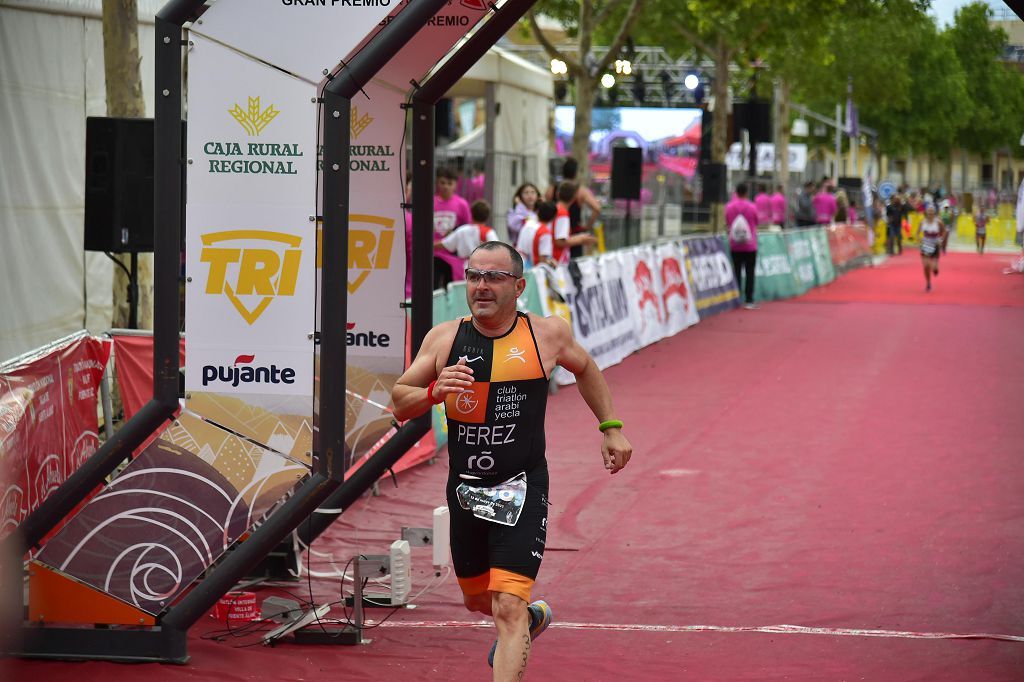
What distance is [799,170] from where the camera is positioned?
68.0 m

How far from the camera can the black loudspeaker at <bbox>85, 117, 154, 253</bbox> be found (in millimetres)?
9484

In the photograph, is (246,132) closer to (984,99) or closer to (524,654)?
(524,654)

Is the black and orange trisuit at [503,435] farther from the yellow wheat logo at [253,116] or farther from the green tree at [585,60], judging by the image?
the green tree at [585,60]

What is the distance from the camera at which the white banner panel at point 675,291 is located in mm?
20953

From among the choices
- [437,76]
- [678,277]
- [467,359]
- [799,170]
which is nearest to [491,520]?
[467,359]

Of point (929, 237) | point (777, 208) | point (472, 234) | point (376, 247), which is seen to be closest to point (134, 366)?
point (376, 247)

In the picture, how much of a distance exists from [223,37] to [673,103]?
4961 cm

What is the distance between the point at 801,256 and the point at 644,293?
12.0 metres

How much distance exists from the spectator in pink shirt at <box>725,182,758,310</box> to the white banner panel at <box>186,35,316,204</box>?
720 inches

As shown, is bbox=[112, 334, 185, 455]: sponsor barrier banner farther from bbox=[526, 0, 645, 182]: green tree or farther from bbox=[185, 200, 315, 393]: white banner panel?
bbox=[526, 0, 645, 182]: green tree

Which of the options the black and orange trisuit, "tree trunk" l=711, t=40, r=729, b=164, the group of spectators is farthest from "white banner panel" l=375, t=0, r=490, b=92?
"tree trunk" l=711, t=40, r=729, b=164

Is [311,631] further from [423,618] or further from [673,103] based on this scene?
[673,103]

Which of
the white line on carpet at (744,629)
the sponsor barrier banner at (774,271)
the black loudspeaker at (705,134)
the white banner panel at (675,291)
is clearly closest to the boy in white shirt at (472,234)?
the white banner panel at (675,291)

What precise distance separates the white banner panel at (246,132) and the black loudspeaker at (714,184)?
25083 mm
